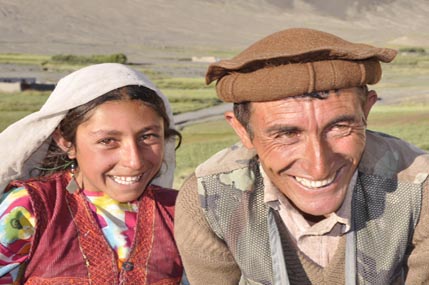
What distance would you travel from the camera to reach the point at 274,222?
7.64 feet

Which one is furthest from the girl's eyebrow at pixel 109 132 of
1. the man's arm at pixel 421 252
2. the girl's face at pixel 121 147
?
the man's arm at pixel 421 252

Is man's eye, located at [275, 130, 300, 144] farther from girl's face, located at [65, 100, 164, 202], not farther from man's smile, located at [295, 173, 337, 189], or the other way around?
girl's face, located at [65, 100, 164, 202]

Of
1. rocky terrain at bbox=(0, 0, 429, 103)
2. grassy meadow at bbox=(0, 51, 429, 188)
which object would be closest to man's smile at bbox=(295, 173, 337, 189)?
grassy meadow at bbox=(0, 51, 429, 188)

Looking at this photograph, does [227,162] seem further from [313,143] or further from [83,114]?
[83,114]

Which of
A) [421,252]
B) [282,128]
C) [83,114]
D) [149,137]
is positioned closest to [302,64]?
[282,128]

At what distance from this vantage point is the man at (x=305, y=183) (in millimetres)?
2072

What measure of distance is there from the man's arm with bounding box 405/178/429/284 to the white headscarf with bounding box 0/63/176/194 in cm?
135

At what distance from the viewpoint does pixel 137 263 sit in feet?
9.60

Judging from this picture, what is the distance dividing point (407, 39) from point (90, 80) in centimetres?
6211

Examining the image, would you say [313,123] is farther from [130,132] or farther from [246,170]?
[130,132]

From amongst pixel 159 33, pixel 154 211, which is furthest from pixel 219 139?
pixel 159 33

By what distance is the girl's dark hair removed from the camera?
2830 mm

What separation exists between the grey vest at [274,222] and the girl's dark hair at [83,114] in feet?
1.96

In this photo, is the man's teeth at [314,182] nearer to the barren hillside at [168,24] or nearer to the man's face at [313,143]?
the man's face at [313,143]
